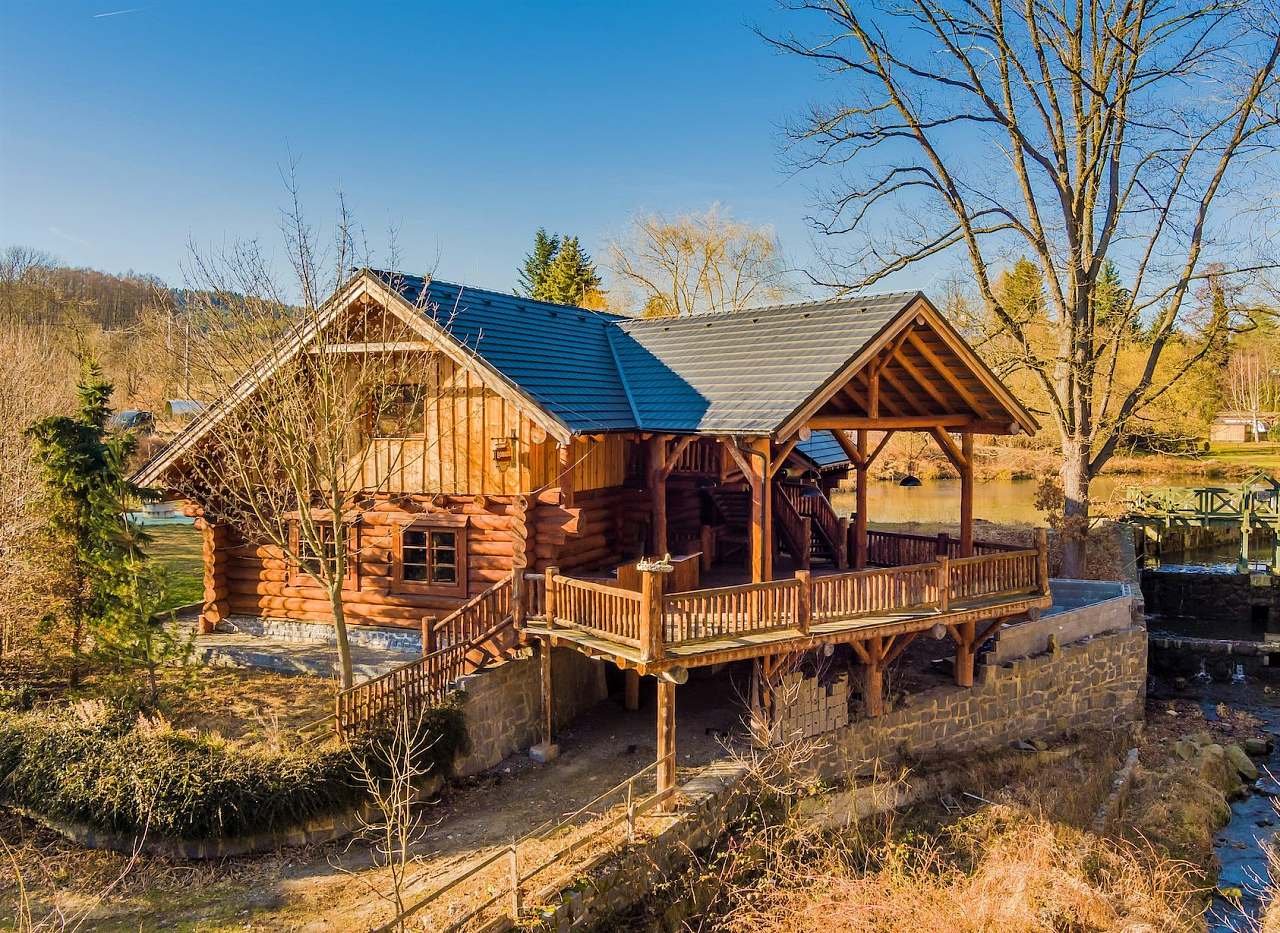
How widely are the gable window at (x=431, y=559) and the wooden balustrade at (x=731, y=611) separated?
5254 mm

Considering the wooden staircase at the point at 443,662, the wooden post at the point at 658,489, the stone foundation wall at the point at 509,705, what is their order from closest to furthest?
1. the wooden staircase at the point at 443,662
2. the stone foundation wall at the point at 509,705
3. the wooden post at the point at 658,489

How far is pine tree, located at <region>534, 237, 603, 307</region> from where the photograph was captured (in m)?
46.3

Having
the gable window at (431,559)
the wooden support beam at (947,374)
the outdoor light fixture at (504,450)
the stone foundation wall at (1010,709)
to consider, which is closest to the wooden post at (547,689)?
the gable window at (431,559)

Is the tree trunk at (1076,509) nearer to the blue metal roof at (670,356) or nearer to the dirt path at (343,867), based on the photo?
the blue metal roof at (670,356)

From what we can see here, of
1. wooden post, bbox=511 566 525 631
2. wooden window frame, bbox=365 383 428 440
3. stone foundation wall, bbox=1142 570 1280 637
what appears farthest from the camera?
stone foundation wall, bbox=1142 570 1280 637

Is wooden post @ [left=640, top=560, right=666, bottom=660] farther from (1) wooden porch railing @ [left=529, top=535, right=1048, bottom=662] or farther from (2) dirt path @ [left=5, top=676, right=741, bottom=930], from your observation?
(2) dirt path @ [left=5, top=676, right=741, bottom=930]

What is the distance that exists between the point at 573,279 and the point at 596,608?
122 feet

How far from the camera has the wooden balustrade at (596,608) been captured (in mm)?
11086

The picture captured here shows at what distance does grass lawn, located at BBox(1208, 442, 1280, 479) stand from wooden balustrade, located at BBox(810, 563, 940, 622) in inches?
1552

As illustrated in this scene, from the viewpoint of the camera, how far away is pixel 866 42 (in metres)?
22.3

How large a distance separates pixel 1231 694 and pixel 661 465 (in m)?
16.7

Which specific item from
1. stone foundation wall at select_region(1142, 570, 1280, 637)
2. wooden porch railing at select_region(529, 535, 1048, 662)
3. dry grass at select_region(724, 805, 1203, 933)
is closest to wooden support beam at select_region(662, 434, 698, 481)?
wooden porch railing at select_region(529, 535, 1048, 662)

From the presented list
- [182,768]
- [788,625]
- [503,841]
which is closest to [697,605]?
[788,625]

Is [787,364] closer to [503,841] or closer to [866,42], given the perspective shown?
[503,841]
